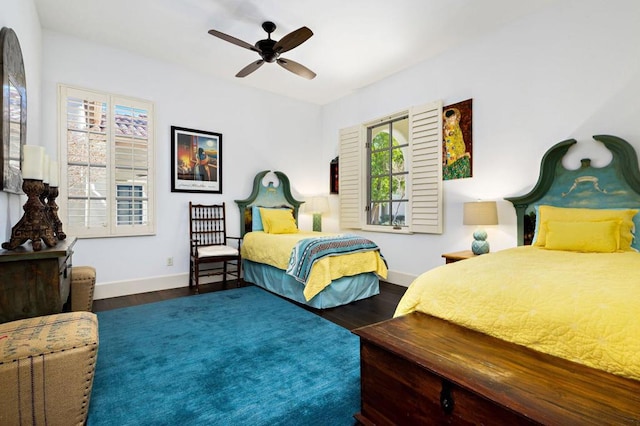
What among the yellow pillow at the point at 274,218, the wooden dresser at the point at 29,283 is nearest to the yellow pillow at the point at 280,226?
the yellow pillow at the point at 274,218

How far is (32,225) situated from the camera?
1781 millimetres

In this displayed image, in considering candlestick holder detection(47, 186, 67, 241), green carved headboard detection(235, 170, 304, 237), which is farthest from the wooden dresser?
green carved headboard detection(235, 170, 304, 237)

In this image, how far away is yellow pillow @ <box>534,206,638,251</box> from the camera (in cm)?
239

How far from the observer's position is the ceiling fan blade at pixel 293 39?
106 inches

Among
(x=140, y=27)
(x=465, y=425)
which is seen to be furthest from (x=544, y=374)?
(x=140, y=27)

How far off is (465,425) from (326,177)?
4756mm

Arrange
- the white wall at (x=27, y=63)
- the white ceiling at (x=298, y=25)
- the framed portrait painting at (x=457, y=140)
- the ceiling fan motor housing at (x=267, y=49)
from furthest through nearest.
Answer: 1. the framed portrait painting at (x=457, y=140)
2. the ceiling fan motor housing at (x=267, y=49)
3. the white ceiling at (x=298, y=25)
4. the white wall at (x=27, y=63)

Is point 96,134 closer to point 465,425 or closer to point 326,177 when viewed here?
point 326,177

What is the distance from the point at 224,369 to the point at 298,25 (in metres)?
3.22

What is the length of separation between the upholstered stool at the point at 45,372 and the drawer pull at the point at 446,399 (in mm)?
1495

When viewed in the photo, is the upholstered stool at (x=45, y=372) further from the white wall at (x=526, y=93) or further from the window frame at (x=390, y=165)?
the window frame at (x=390, y=165)

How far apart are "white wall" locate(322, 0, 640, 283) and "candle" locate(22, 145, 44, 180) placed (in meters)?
3.78

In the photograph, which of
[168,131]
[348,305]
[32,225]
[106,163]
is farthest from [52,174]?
[348,305]

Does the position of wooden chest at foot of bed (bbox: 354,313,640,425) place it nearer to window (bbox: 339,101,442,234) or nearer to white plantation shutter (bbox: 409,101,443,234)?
white plantation shutter (bbox: 409,101,443,234)
